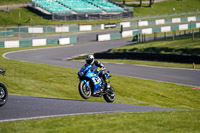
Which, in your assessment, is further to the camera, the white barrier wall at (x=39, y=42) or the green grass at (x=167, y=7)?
the green grass at (x=167, y=7)

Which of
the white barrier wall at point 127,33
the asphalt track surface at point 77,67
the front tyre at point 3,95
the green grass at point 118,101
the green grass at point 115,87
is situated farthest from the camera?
the white barrier wall at point 127,33

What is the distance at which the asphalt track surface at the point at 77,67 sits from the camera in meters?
11.1

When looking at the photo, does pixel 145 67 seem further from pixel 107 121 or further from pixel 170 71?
pixel 107 121

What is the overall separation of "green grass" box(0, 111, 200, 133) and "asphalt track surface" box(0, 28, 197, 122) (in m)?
0.85

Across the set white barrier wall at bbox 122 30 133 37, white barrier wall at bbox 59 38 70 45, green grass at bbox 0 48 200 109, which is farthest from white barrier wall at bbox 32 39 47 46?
green grass at bbox 0 48 200 109

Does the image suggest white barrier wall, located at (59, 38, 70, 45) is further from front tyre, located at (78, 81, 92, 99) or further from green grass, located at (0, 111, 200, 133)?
green grass, located at (0, 111, 200, 133)

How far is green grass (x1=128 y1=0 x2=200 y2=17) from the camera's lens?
3393 inches

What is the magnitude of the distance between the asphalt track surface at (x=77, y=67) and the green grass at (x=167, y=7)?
2584 centimetres

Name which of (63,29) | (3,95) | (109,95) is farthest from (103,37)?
(3,95)

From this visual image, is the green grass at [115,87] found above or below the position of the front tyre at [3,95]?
below

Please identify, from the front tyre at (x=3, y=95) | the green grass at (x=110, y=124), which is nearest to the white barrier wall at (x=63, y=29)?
the front tyre at (x=3, y=95)

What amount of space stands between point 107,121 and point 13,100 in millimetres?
4685

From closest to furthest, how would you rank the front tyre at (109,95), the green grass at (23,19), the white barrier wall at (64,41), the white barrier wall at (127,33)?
1. the front tyre at (109,95)
2. the white barrier wall at (64,41)
3. the green grass at (23,19)
4. the white barrier wall at (127,33)

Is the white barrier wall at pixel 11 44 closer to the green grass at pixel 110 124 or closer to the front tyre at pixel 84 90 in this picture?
the front tyre at pixel 84 90
